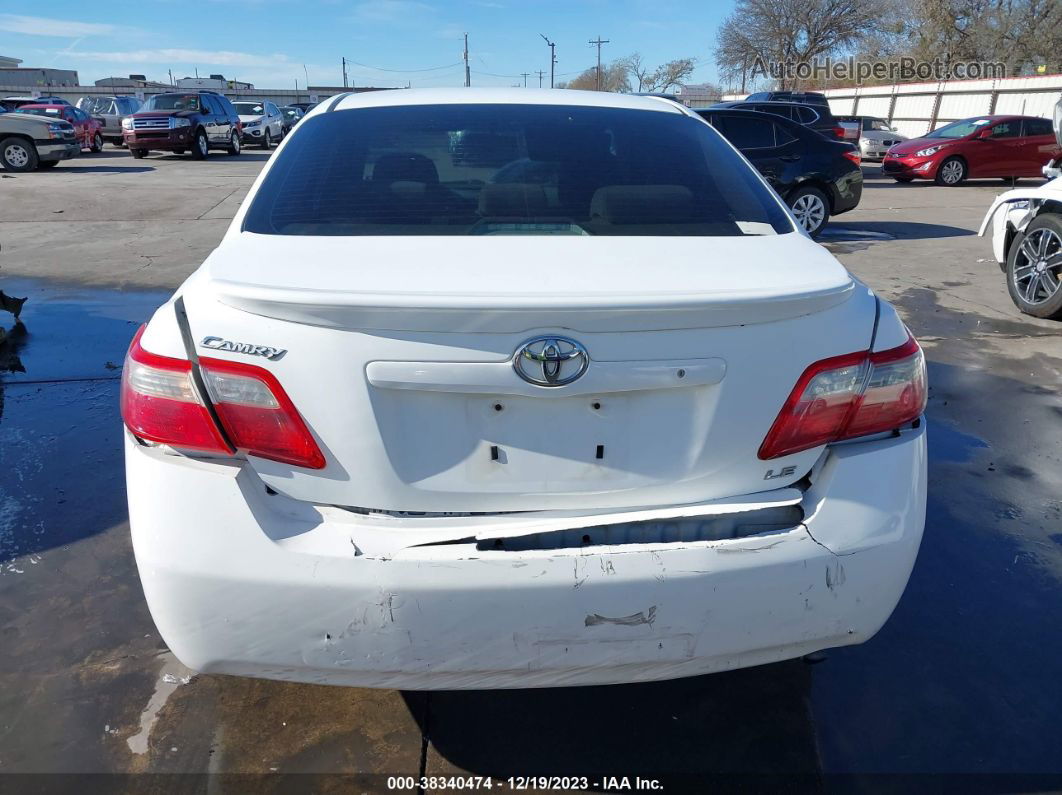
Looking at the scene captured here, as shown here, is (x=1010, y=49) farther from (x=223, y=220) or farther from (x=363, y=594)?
(x=363, y=594)

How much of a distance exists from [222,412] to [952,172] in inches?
810

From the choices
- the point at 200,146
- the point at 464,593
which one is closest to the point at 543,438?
the point at 464,593

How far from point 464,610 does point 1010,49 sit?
50771mm

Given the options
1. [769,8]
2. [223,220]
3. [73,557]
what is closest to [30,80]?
[769,8]

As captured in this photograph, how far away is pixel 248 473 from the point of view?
1.80 m

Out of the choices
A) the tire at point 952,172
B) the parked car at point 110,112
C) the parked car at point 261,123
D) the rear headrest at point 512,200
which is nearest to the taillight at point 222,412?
the rear headrest at point 512,200

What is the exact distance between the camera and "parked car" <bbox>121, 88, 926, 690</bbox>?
1.70 meters

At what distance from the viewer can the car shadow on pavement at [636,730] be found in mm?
2215

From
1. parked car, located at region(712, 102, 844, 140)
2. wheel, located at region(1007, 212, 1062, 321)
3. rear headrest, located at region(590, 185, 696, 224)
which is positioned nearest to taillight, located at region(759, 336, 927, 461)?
rear headrest, located at region(590, 185, 696, 224)

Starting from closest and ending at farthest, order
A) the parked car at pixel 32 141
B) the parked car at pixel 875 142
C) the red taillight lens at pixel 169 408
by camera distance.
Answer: the red taillight lens at pixel 169 408
the parked car at pixel 32 141
the parked car at pixel 875 142

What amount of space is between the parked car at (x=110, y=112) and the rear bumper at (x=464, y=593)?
2942 cm

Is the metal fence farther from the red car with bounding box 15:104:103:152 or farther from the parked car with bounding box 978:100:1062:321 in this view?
the red car with bounding box 15:104:103:152

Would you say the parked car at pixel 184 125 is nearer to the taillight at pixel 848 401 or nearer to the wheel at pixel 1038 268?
the wheel at pixel 1038 268

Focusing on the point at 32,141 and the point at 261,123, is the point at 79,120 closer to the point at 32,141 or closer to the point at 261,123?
the point at 32,141
